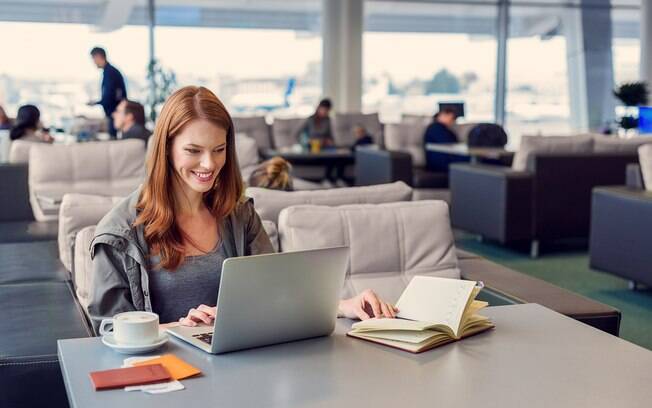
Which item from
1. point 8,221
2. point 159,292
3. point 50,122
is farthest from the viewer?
point 50,122

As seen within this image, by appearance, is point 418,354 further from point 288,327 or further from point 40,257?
point 40,257

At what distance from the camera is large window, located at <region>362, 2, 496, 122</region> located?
1249cm

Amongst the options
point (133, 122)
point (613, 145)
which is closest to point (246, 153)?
point (133, 122)

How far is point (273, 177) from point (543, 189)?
3.37 meters

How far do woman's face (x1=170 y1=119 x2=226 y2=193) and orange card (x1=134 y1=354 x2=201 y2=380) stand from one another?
1.87 ft

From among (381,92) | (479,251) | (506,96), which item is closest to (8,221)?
(479,251)

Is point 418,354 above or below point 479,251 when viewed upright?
above

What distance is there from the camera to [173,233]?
2.42 meters

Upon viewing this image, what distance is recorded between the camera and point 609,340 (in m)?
2.10

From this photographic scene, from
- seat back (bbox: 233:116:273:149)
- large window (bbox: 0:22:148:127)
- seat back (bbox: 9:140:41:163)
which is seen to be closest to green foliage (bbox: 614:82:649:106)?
seat back (bbox: 233:116:273:149)

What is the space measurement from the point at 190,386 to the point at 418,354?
0.52 metres

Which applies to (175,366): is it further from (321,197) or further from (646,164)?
(646,164)

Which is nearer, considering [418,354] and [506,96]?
[418,354]

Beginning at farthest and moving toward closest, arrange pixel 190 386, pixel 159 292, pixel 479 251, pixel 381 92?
pixel 381 92, pixel 479 251, pixel 159 292, pixel 190 386
